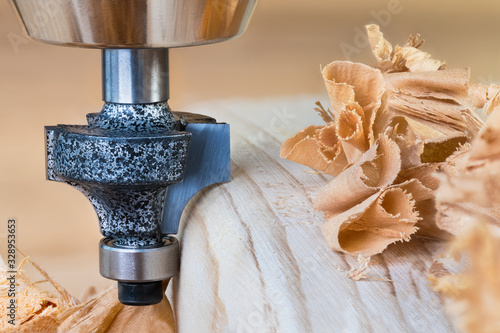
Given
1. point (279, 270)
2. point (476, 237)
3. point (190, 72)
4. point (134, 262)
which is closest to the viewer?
point (476, 237)

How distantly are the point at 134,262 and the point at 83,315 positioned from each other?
0.07m

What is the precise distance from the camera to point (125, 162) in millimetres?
409

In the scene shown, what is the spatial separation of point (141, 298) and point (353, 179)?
0.62 feet

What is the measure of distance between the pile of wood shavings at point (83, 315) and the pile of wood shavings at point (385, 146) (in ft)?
0.54

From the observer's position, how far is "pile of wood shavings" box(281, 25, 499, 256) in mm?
368

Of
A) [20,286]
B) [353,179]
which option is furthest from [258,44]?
[353,179]

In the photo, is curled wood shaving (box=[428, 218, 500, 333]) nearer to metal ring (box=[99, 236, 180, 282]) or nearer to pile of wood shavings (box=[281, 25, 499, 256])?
pile of wood shavings (box=[281, 25, 499, 256])

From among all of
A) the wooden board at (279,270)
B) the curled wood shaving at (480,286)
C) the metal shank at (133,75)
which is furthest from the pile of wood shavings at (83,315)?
the curled wood shaving at (480,286)

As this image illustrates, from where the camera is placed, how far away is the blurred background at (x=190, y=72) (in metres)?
1.01

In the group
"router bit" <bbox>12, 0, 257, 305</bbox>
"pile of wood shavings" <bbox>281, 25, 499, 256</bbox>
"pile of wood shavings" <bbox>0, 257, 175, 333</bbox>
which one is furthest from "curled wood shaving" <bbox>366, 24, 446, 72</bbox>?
"pile of wood shavings" <bbox>0, 257, 175, 333</bbox>

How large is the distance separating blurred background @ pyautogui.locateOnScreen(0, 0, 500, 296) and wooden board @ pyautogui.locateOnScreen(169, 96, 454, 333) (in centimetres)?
37

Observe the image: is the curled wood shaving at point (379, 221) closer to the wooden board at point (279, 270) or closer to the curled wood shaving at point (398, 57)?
the wooden board at point (279, 270)

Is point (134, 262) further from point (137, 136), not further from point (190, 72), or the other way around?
point (190, 72)

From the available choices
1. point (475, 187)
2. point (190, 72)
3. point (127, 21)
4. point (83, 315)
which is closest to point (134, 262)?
point (83, 315)
